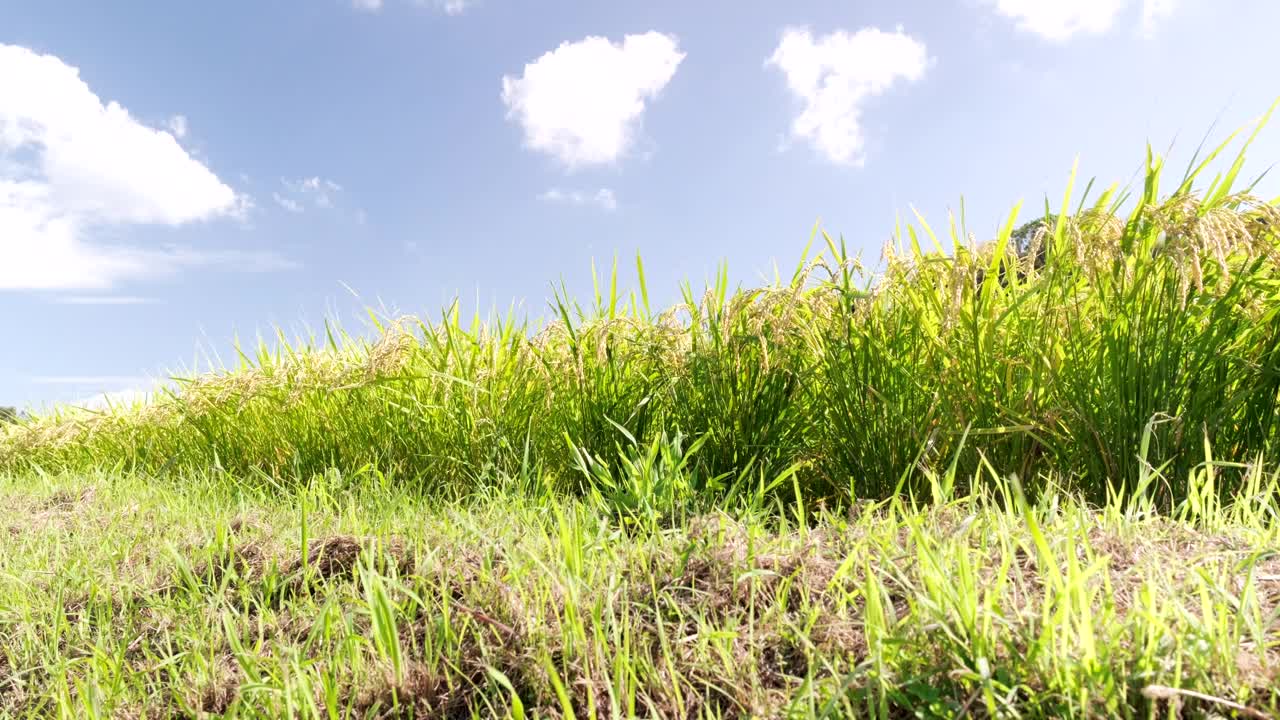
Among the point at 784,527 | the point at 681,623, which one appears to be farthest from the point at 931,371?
the point at 681,623

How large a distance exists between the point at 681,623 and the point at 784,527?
1.31 feet

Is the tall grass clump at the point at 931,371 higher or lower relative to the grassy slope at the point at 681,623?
higher

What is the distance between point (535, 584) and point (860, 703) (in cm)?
65

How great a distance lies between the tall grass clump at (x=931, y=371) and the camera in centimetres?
204

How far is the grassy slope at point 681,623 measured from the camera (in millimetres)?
1037

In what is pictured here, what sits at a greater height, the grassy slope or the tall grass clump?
the tall grass clump

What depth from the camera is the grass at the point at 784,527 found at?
1.13 metres

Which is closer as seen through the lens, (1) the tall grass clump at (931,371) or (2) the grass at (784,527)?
(2) the grass at (784,527)

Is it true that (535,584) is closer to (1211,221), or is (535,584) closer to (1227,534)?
(1227,534)

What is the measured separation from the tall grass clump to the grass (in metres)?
0.01

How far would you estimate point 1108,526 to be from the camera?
5.16 feet

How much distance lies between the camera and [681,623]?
1332mm

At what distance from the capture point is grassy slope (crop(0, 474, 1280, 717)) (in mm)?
1037

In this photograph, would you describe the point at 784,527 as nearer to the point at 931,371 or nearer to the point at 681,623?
the point at 681,623
